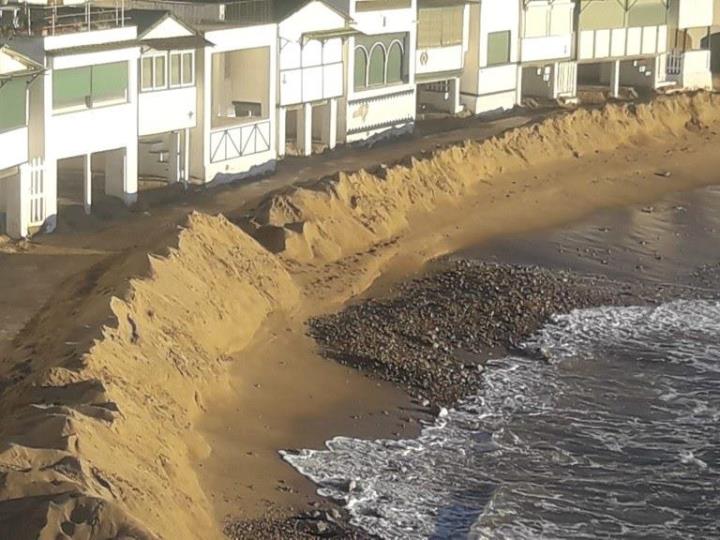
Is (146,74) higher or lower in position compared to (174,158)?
higher

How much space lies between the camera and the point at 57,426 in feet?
70.2

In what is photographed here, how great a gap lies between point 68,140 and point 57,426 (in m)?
16.8

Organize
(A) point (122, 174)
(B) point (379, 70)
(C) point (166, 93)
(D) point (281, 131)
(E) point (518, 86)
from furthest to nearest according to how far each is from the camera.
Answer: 1. (E) point (518, 86)
2. (B) point (379, 70)
3. (D) point (281, 131)
4. (C) point (166, 93)
5. (A) point (122, 174)

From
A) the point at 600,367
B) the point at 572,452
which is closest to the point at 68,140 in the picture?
the point at 600,367

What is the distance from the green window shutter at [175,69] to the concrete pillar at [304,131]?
6.67 m

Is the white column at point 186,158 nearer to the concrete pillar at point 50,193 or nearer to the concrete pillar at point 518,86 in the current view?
the concrete pillar at point 50,193

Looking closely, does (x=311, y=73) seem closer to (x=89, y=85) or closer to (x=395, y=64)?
(x=395, y=64)

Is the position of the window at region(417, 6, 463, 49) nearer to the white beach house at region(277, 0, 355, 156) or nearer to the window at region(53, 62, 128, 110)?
the white beach house at region(277, 0, 355, 156)

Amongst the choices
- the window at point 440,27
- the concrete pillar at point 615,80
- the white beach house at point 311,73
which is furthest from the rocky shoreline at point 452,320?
the concrete pillar at point 615,80

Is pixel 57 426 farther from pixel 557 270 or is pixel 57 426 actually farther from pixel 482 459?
pixel 557 270

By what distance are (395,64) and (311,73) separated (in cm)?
512

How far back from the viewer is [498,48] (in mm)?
56719

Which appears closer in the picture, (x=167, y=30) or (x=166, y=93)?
(x=167, y=30)

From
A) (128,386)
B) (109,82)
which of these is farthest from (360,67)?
(128,386)
